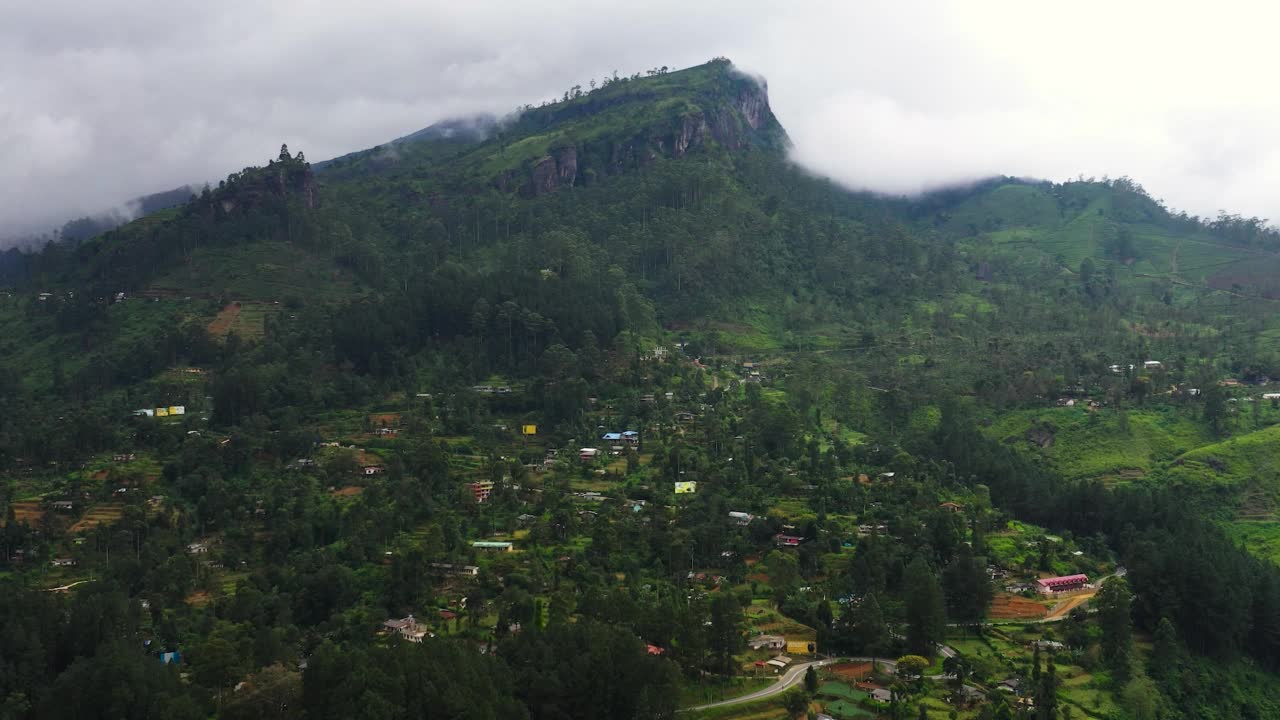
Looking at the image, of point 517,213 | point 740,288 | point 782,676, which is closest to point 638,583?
point 782,676

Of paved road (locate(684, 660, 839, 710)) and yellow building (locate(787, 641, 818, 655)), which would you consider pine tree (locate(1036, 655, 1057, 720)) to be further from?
yellow building (locate(787, 641, 818, 655))

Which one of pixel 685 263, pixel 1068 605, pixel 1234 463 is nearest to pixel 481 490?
pixel 1068 605

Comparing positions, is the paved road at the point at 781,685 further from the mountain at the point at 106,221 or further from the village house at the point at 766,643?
the mountain at the point at 106,221

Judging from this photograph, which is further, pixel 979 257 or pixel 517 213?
pixel 979 257

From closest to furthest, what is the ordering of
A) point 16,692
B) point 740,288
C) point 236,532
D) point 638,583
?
1. point 16,692
2. point 638,583
3. point 236,532
4. point 740,288

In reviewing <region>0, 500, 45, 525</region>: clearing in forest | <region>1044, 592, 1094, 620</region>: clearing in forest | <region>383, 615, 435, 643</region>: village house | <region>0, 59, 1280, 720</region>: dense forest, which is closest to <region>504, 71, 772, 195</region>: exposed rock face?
<region>0, 59, 1280, 720</region>: dense forest

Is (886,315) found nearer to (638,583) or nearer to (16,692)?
(638,583)
